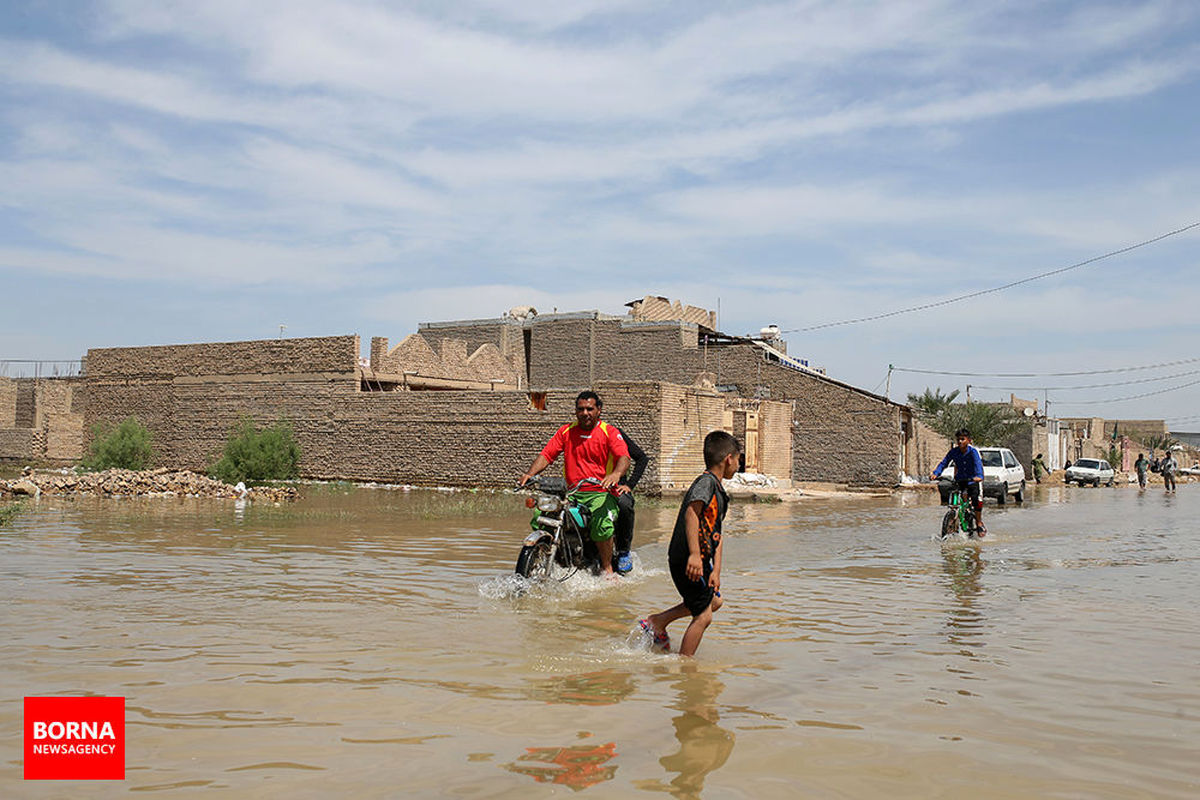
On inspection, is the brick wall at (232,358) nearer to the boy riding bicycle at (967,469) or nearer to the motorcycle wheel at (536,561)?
the boy riding bicycle at (967,469)

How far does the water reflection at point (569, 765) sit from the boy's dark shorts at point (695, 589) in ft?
5.88

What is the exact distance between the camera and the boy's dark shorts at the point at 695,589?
236 inches

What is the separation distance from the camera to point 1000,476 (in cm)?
2648

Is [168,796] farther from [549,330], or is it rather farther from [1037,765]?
[549,330]

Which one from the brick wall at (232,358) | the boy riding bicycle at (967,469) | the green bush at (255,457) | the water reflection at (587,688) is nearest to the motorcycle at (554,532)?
the water reflection at (587,688)

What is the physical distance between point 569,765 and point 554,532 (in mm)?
4660

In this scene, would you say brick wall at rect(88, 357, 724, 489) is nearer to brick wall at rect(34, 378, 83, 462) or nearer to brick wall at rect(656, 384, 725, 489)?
brick wall at rect(656, 384, 725, 489)

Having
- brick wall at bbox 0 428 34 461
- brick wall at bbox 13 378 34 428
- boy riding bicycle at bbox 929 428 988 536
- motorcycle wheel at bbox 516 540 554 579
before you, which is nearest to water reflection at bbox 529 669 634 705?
motorcycle wheel at bbox 516 540 554 579

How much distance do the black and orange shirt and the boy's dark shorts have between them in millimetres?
41

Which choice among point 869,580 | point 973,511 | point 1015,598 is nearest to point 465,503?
point 973,511

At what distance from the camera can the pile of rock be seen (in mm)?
22714

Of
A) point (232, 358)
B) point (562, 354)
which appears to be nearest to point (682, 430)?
point (232, 358)

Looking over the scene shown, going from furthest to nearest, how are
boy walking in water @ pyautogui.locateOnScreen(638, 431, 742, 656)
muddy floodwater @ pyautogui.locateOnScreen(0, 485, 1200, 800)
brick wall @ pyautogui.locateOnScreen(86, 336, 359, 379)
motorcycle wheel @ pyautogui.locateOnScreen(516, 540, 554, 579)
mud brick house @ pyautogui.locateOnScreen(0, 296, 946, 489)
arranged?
brick wall @ pyautogui.locateOnScreen(86, 336, 359, 379)
mud brick house @ pyautogui.locateOnScreen(0, 296, 946, 489)
motorcycle wheel @ pyautogui.locateOnScreen(516, 540, 554, 579)
boy walking in water @ pyautogui.locateOnScreen(638, 431, 742, 656)
muddy floodwater @ pyautogui.locateOnScreen(0, 485, 1200, 800)

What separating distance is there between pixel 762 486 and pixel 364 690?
25733 millimetres
